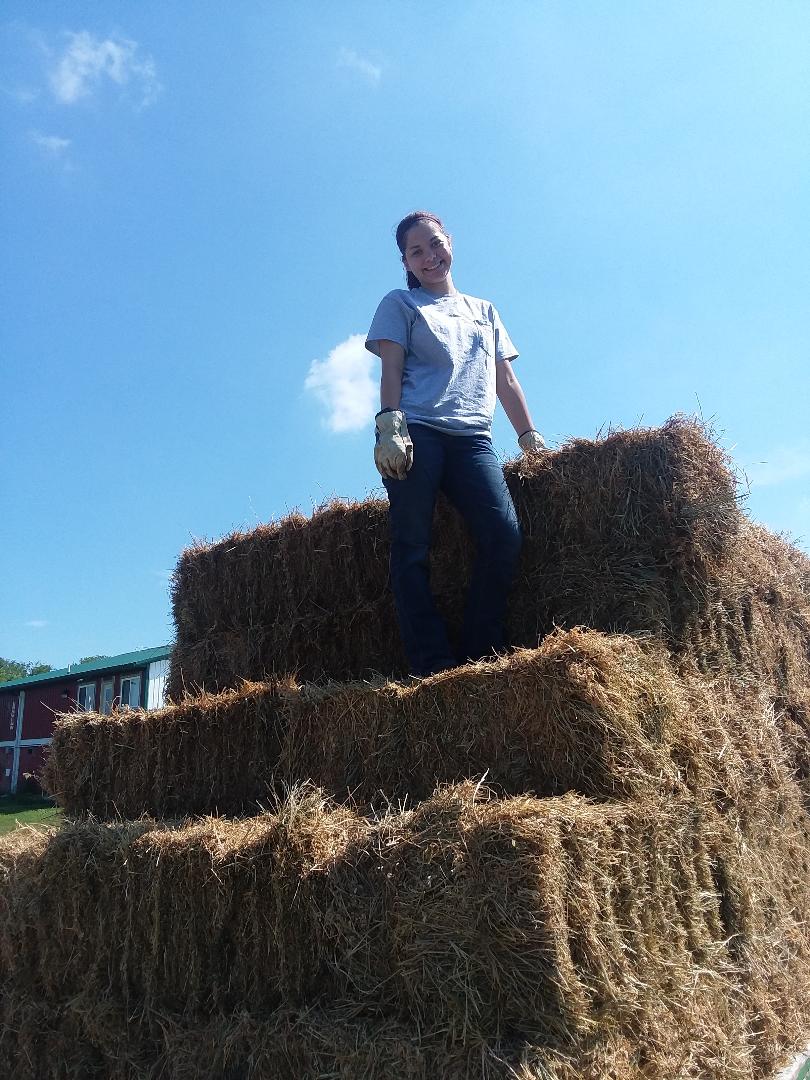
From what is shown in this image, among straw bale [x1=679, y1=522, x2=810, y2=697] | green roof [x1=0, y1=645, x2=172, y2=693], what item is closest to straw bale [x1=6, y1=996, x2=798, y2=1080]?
straw bale [x1=679, y1=522, x2=810, y2=697]

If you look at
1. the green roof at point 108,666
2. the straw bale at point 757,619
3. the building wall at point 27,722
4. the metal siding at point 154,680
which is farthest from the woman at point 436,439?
the building wall at point 27,722

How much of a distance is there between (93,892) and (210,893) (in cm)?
47

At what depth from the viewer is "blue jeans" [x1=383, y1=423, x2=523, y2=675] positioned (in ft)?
10.3

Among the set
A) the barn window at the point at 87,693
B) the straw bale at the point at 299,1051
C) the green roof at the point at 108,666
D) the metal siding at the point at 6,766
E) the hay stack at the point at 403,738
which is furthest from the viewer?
the metal siding at the point at 6,766

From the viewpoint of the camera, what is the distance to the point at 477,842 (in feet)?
6.03

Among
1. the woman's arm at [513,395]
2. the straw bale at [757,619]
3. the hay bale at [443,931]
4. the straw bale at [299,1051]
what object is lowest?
the straw bale at [299,1051]

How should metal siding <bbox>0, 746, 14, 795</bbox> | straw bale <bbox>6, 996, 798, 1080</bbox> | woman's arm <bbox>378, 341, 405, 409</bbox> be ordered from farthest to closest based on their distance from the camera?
metal siding <bbox>0, 746, 14, 795</bbox> < woman's arm <bbox>378, 341, 405, 409</bbox> < straw bale <bbox>6, 996, 798, 1080</bbox>

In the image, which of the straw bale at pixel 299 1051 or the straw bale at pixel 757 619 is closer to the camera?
the straw bale at pixel 299 1051

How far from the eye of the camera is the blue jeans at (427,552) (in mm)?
3141

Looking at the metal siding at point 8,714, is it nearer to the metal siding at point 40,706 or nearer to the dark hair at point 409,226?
the metal siding at point 40,706

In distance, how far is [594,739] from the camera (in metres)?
2.28

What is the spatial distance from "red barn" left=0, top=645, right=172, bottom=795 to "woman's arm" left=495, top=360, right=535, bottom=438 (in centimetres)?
2007

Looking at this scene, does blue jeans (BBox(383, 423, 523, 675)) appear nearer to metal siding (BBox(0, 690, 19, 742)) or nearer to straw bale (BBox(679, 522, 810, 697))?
straw bale (BBox(679, 522, 810, 697))

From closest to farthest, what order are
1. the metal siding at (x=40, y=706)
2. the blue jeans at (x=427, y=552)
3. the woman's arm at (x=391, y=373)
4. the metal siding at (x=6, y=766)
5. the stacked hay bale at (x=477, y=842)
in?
the stacked hay bale at (x=477, y=842)
the blue jeans at (x=427, y=552)
the woman's arm at (x=391, y=373)
the metal siding at (x=40, y=706)
the metal siding at (x=6, y=766)
